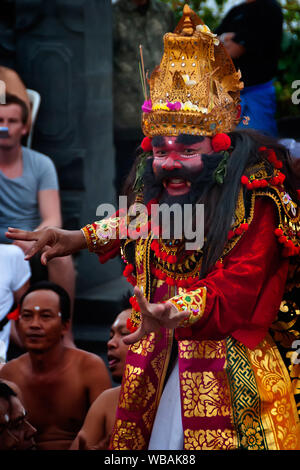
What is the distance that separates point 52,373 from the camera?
4879 millimetres

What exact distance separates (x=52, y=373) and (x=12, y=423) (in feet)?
2.20

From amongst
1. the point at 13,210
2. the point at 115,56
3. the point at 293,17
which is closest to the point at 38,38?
the point at 115,56

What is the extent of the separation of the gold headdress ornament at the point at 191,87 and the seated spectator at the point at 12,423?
1.53m

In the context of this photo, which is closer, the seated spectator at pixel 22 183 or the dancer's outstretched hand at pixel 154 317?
the dancer's outstretched hand at pixel 154 317

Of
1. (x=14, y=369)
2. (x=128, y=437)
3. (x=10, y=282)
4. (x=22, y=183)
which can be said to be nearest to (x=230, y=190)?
(x=128, y=437)

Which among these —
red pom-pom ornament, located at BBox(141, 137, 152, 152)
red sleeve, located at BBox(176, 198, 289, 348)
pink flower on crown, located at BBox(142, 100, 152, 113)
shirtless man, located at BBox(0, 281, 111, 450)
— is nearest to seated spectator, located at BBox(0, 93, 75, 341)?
shirtless man, located at BBox(0, 281, 111, 450)

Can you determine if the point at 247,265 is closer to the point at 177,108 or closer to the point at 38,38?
the point at 177,108

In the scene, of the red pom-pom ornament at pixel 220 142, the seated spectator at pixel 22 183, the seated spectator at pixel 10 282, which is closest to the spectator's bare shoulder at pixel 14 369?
the seated spectator at pixel 10 282

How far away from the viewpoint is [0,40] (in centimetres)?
671

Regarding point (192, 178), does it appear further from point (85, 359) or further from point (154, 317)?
point (85, 359)

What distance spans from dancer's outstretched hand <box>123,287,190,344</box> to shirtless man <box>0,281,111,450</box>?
67.4 inches

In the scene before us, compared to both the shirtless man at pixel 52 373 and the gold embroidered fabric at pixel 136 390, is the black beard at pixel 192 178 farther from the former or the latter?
the shirtless man at pixel 52 373

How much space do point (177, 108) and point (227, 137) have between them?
0.80 ft

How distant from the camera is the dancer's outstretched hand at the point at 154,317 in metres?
3.05
